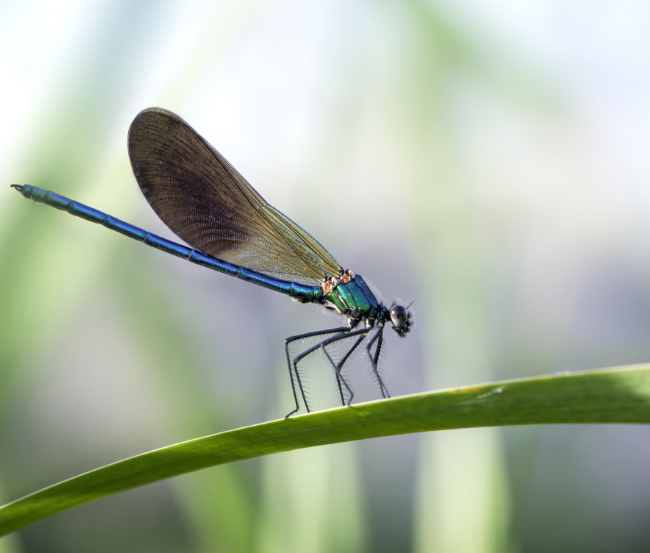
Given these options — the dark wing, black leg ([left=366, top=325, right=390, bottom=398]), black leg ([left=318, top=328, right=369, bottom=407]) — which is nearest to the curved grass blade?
black leg ([left=318, top=328, right=369, bottom=407])

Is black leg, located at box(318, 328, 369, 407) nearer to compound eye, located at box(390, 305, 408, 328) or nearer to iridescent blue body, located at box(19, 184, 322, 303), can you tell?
compound eye, located at box(390, 305, 408, 328)

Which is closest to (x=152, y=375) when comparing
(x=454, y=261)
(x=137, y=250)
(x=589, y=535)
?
(x=137, y=250)

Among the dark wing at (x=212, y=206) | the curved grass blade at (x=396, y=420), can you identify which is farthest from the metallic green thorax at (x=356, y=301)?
the curved grass blade at (x=396, y=420)

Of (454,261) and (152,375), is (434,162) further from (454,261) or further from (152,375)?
(152,375)

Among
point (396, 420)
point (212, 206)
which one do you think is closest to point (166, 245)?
point (212, 206)

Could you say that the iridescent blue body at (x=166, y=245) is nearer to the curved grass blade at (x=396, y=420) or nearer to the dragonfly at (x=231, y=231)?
the dragonfly at (x=231, y=231)
